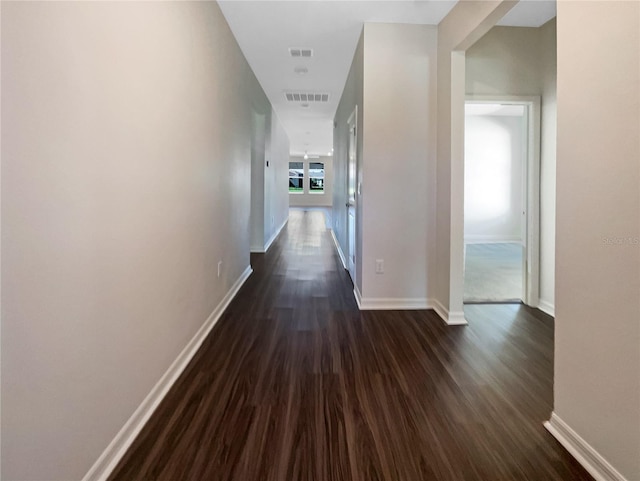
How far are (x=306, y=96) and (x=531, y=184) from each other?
11.8 feet

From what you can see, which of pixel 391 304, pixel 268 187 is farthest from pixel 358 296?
pixel 268 187

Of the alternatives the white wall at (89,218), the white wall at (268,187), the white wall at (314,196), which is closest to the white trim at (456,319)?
the white wall at (89,218)

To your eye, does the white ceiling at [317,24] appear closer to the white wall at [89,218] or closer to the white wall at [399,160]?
the white wall at [399,160]

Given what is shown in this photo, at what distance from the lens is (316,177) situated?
1792cm

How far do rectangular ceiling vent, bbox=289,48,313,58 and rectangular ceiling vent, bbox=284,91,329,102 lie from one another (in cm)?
147

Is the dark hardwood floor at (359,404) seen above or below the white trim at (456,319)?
below

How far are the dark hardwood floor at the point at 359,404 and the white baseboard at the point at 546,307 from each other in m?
0.11

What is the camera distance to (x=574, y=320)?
1.47 m

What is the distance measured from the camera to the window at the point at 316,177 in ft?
57.9

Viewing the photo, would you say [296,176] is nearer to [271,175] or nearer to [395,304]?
[271,175]

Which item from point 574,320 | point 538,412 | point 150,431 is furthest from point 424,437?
point 150,431

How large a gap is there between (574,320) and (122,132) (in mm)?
2017

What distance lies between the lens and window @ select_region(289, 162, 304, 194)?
17594 mm

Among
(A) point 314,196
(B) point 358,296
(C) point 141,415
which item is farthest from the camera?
(A) point 314,196
